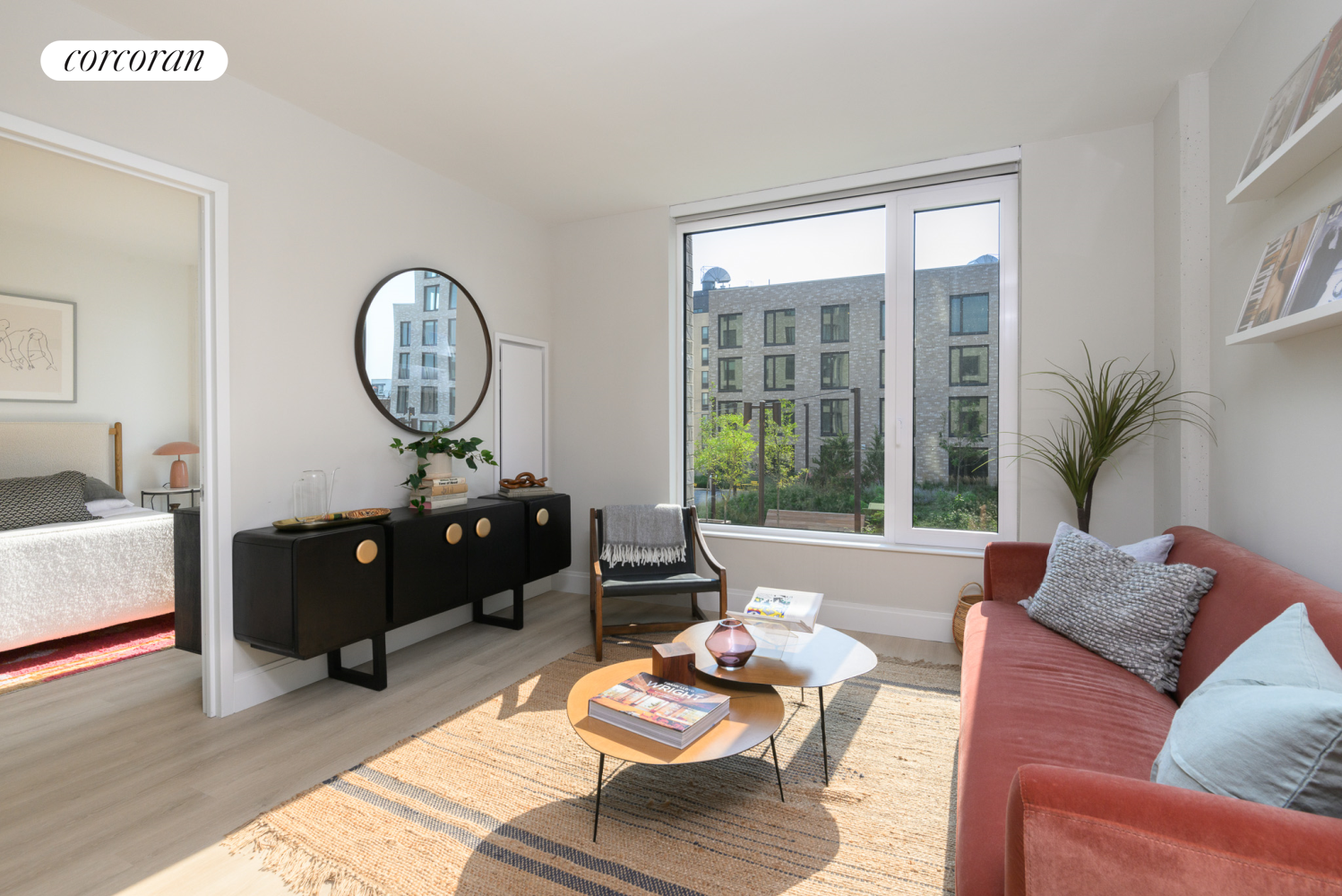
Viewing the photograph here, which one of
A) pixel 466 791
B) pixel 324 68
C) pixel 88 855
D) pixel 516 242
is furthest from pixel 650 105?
pixel 88 855

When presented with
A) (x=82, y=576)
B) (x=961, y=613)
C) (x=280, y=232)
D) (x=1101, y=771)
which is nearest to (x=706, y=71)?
(x=280, y=232)

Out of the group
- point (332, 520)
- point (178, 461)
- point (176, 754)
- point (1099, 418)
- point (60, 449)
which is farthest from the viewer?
point (178, 461)

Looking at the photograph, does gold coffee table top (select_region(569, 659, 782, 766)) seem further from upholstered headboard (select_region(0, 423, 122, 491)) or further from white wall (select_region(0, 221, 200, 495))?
upholstered headboard (select_region(0, 423, 122, 491))

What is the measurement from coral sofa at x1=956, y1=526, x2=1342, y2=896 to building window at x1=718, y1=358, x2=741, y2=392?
1.99 metres

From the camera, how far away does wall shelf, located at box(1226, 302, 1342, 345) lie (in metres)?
1.45

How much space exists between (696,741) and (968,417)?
2.64 metres

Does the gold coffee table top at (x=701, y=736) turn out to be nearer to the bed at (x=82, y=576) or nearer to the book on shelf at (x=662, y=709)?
the book on shelf at (x=662, y=709)

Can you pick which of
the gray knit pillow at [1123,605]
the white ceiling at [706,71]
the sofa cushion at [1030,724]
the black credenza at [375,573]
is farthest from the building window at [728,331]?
the sofa cushion at [1030,724]

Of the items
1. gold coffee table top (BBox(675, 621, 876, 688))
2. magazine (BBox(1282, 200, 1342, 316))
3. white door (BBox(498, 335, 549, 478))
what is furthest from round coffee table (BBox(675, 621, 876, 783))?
white door (BBox(498, 335, 549, 478))

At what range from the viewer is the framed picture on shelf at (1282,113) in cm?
172

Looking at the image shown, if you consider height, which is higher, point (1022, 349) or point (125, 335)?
point (125, 335)

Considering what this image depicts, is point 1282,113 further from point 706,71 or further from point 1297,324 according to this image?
point 706,71

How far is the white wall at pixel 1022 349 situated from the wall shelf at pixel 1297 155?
3.94 ft

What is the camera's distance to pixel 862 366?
3812mm
